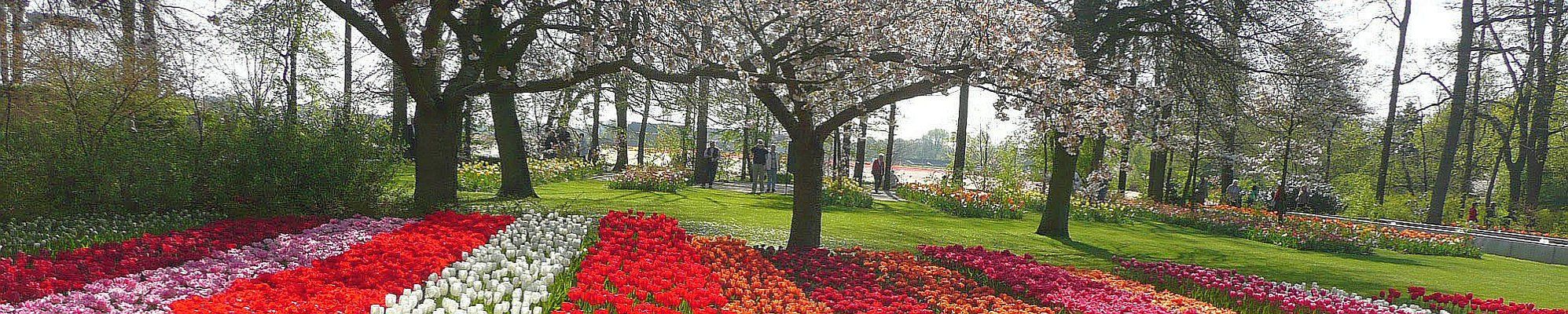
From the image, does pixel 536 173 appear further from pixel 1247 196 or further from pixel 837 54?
pixel 1247 196

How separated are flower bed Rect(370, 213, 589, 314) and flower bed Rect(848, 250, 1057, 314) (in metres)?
2.38

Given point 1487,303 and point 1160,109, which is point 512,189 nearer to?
point 1160,109

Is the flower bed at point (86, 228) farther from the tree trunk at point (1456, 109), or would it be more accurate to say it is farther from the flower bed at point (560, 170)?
the tree trunk at point (1456, 109)

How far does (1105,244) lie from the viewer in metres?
11.2

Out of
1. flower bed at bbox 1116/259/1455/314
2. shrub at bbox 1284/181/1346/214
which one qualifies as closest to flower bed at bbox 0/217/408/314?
flower bed at bbox 1116/259/1455/314

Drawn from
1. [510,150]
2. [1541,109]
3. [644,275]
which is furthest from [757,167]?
[1541,109]

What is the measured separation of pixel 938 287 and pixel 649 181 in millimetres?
10517

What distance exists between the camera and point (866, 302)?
541cm

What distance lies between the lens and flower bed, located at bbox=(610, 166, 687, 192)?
52.7 feet

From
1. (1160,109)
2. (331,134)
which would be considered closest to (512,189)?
(331,134)

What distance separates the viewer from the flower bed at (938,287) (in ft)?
18.4

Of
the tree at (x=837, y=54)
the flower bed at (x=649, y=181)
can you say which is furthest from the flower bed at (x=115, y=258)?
the flower bed at (x=649, y=181)

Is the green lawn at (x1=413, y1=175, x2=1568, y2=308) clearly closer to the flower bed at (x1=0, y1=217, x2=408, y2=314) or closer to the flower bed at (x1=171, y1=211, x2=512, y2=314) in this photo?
the flower bed at (x1=171, y1=211, x2=512, y2=314)

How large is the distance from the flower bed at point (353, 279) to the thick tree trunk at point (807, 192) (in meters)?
2.71
